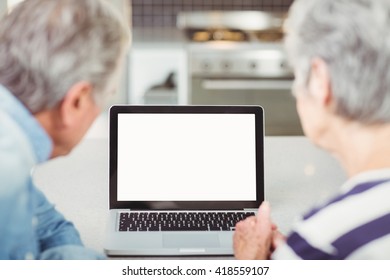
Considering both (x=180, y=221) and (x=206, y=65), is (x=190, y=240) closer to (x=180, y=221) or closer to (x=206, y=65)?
(x=180, y=221)

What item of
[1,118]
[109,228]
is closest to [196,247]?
[109,228]

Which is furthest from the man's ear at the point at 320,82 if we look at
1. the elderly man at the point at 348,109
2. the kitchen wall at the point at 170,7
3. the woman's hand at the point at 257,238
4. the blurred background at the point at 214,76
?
the kitchen wall at the point at 170,7

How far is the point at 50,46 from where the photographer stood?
0.52 m

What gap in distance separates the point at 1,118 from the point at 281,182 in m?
0.43

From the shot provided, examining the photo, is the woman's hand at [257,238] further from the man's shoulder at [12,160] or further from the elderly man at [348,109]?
the man's shoulder at [12,160]

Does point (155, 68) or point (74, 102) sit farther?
point (155, 68)

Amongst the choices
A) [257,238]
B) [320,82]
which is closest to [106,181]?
[257,238]

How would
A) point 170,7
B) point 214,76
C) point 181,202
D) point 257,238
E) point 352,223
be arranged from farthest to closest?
1. point 170,7
2. point 214,76
3. point 181,202
4. point 257,238
5. point 352,223

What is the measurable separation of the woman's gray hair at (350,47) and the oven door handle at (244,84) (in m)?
1.42

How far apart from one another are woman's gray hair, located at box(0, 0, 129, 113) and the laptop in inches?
8.2

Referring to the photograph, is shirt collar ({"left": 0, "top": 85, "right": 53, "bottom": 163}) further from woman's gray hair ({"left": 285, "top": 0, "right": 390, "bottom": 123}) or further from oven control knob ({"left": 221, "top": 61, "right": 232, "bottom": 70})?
oven control knob ({"left": 221, "top": 61, "right": 232, "bottom": 70})

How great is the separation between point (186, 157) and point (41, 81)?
9.9 inches

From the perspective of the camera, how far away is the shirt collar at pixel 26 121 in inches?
19.7
